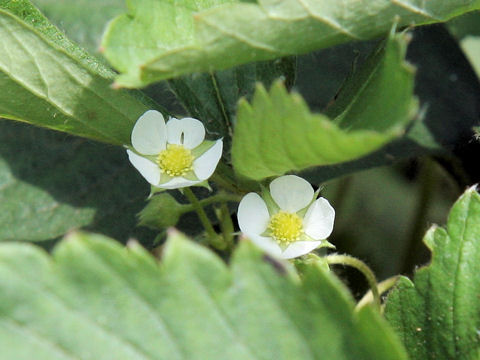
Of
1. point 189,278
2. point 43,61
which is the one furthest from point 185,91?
point 189,278

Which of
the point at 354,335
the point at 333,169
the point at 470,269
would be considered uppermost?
the point at 354,335

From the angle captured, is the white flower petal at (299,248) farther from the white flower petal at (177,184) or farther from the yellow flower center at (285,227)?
the white flower petal at (177,184)

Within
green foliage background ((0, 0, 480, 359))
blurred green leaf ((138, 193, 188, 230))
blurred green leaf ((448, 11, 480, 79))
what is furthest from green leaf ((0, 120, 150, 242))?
blurred green leaf ((448, 11, 480, 79))

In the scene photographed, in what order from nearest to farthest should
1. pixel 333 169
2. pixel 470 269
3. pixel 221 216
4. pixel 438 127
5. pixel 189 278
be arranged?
pixel 189 278 → pixel 470 269 → pixel 221 216 → pixel 333 169 → pixel 438 127

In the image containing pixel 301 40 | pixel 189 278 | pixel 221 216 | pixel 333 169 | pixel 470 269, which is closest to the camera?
pixel 189 278

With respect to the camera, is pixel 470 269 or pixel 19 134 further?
pixel 19 134

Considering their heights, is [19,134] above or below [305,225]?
below

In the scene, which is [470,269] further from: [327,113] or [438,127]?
[438,127]
